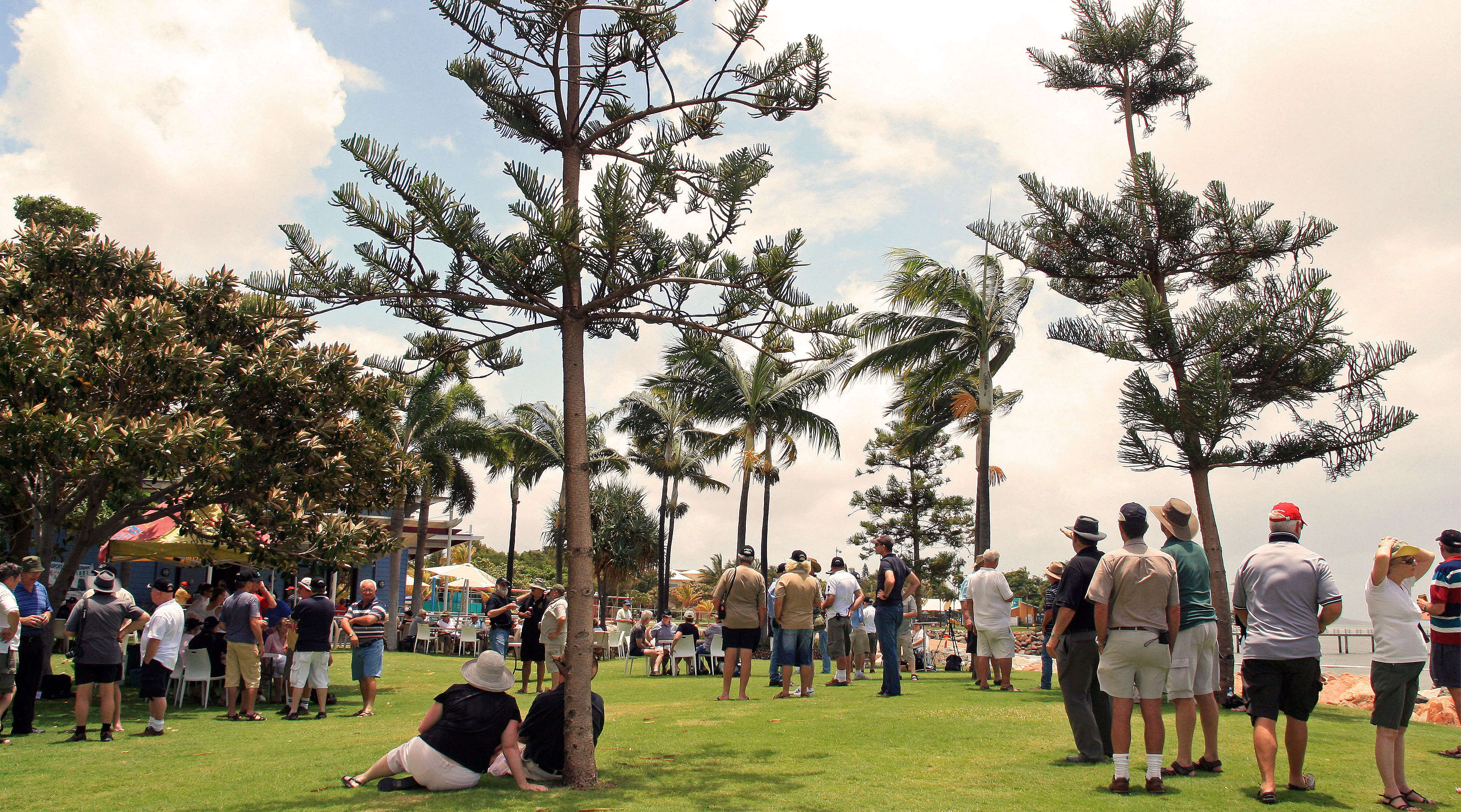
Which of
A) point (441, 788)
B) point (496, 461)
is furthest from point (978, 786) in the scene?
point (496, 461)

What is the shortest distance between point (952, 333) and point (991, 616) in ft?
30.3

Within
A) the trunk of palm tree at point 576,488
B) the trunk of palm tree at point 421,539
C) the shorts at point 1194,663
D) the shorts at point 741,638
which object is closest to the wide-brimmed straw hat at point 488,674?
the trunk of palm tree at point 576,488

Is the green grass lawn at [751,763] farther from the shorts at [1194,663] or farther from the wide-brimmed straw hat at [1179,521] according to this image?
the wide-brimmed straw hat at [1179,521]

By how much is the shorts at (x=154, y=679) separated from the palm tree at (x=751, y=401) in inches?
639

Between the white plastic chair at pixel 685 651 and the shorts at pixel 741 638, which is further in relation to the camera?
the white plastic chair at pixel 685 651

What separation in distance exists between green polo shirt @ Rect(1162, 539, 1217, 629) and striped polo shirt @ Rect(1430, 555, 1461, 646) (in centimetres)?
193

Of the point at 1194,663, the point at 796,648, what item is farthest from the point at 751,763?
the point at 796,648

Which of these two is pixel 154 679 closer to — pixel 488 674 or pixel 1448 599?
pixel 488 674

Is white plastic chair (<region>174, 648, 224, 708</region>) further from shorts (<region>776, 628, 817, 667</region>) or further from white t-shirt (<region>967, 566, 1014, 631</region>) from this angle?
white t-shirt (<region>967, 566, 1014, 631</region>)

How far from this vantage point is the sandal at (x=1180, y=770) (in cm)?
566

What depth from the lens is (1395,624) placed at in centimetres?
549

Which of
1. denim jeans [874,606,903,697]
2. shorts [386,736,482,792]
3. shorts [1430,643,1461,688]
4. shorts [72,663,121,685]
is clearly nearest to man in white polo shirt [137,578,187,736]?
shorts [72,663,121,685]

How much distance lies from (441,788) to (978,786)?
10.3 ft

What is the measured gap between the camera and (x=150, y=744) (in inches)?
320
